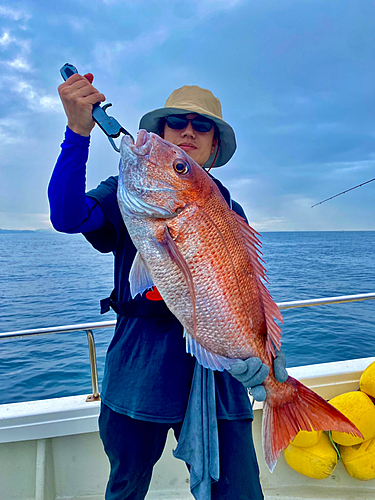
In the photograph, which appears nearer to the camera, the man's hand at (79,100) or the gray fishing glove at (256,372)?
the man's hand at (79,100)

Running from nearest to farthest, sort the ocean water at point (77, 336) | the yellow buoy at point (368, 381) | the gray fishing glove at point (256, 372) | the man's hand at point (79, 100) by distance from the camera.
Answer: the man's hand at point (79, 100), the gray fishing glove at point (256, 372), the yellow buoy at point (368, 381), the ocean water at point (77, 336)

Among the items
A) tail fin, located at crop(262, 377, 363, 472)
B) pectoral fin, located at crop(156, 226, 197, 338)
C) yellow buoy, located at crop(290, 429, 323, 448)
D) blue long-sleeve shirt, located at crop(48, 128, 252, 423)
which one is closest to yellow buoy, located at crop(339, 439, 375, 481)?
yellow buoy, located at crop(290, 429, 323, 448)

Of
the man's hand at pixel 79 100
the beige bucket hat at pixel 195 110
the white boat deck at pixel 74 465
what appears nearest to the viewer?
the man's hand at pixel 79 100

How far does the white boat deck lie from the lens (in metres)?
2.30

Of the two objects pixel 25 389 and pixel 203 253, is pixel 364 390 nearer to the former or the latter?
pixel 203 253

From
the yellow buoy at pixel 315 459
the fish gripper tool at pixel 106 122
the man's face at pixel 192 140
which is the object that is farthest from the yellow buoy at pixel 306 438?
the fish gripper tool at pixel 106 122

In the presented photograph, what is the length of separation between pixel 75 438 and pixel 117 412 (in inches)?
50.2

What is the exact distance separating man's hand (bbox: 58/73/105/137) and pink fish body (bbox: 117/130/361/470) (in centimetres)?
17

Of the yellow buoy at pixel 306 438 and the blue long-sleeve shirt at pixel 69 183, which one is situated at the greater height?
the blue long-sleeve shirt at pixel 69 183

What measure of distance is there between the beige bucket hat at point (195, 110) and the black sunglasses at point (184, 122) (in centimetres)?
3

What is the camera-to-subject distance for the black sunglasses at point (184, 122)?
6.12 feet

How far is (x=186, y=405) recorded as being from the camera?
154 cm

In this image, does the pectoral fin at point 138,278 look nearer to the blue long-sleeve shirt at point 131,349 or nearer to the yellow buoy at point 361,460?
the blue long-sleeve shirt at point 131,349

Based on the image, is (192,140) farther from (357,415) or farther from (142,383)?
(357,415)
